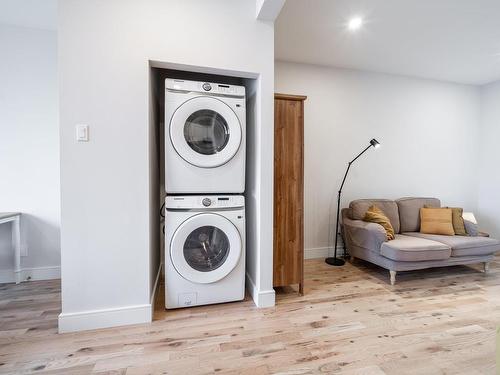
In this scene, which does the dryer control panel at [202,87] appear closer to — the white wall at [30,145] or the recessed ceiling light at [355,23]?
the recessed ceiling light at [355,23]

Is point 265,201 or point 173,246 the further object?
point 265,201

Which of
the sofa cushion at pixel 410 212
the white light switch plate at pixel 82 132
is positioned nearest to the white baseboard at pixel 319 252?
the sofa cushion at pixel 410 212

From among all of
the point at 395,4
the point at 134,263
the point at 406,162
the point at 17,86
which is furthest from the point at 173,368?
the point at 406,162

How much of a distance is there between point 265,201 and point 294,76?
198cm

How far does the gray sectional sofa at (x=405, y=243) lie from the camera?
7.73 ft

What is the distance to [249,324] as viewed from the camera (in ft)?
5.58

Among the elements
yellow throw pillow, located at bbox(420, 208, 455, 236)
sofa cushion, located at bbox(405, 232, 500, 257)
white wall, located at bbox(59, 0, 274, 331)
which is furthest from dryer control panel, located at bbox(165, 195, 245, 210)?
yellow throw pillow, located at bbox(420, 208, 455, 236)

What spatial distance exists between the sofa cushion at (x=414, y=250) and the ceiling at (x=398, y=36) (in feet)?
7.07

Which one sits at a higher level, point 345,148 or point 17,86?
→ point 17,86

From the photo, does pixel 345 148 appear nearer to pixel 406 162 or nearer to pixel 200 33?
pixel 406 162

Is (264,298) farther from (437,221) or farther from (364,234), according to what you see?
(437,221)

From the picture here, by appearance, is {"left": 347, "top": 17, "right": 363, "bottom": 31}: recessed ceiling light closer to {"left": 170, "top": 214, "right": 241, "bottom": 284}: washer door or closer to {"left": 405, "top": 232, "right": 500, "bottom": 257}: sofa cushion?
{"left": 170, "top": 214, "right": 241, "bottom": 284}: washer door

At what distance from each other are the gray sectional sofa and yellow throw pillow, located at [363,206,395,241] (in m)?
0.07

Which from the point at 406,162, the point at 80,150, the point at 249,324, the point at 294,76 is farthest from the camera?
the point at 406,162
